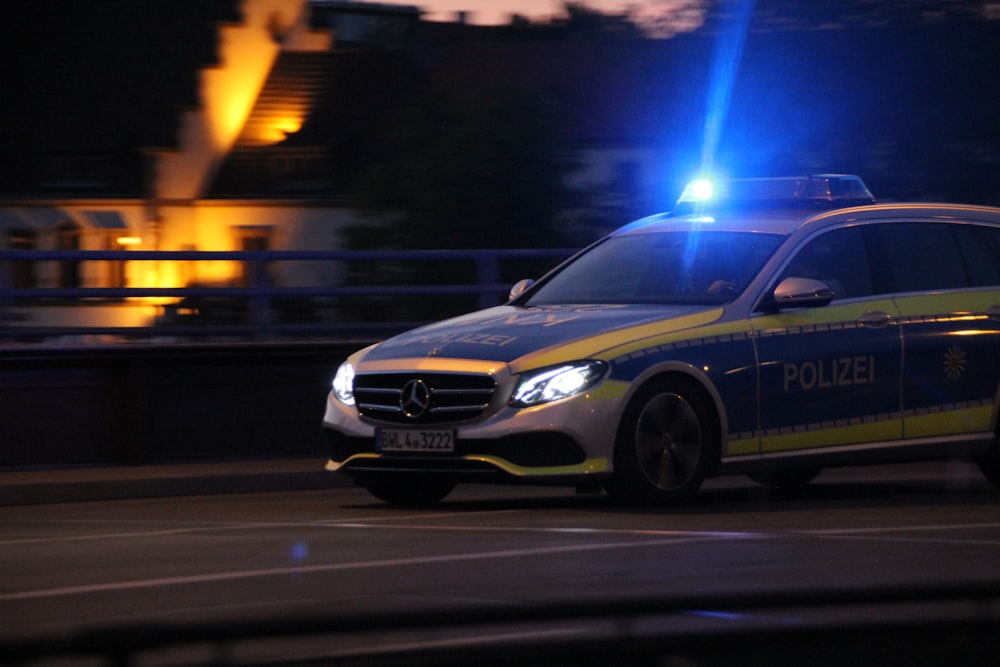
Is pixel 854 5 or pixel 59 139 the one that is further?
pixel 59 139

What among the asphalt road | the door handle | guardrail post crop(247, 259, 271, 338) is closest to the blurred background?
guardrail post crop(247, 259, 271, 338)

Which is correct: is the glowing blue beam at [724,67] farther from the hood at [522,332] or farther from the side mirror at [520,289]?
the hood at [522,332]

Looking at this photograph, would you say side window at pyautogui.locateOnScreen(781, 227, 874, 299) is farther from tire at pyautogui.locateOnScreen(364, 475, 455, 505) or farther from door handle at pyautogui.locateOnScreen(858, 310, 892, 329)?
tire at pyautogui.locateOnScreen(364, 475, 455, 505)

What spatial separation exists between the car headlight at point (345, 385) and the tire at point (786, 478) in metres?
3.01

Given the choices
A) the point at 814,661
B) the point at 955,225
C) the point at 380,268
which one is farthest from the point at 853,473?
the point at 814,661

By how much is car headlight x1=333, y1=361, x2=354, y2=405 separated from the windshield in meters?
1.30

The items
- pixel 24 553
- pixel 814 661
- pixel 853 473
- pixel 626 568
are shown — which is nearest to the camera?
pixel 814 661

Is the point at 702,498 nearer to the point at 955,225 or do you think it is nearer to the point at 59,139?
the point at 955,225

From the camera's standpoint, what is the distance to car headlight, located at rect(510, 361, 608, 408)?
10430 millimetres

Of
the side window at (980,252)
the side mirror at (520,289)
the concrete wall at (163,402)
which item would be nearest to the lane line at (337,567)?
the side mirror at (520,289)

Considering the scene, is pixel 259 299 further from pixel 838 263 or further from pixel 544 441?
pixel 544 441

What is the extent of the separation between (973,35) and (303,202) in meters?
35.6

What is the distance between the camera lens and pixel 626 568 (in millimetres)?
8273

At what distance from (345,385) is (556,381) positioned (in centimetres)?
147
